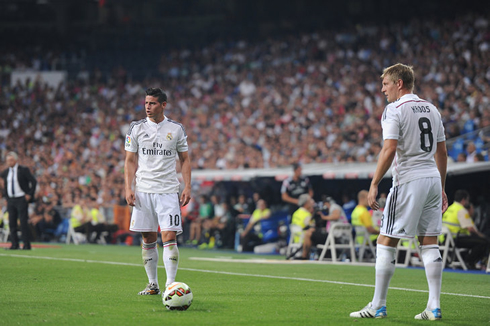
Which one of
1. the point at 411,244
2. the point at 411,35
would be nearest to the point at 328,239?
the point at 411,244

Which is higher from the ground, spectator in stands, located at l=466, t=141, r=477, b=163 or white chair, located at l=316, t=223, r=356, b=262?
spectator in stands, located at l=466, t=141, r=477, b=163

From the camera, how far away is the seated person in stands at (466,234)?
594 inches

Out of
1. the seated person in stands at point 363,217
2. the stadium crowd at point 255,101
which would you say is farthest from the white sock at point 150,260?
the stadium crowd at point 255,101

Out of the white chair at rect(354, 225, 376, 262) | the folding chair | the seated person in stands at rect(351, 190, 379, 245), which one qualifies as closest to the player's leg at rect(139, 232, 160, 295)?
the seated person in stands at rect(351, 190, 379, 245)

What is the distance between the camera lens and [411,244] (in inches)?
634

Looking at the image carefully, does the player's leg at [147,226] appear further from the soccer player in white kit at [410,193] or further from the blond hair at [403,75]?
the blond hair at [403,75]

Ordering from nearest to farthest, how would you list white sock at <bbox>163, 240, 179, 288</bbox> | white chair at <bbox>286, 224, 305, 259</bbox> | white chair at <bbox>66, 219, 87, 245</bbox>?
1. white sock at <bbox>163, 240, 179, 288</bbox>
2. white chair at <bbox>286, 224, 305, 259</bbox>
3. white chair at <bbox>66, 219, 87, 245</bbox>

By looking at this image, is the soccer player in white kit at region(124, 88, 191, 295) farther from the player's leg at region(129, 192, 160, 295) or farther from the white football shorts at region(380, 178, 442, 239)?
the white football shorts at region(380, 178, 442, 239)

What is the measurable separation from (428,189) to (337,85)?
2284 centimetres

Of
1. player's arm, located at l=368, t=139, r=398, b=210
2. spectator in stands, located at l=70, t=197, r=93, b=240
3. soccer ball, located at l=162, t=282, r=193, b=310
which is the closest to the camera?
player's arm, located at l=368, t=139, r=398, b=210

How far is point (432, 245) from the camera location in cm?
666

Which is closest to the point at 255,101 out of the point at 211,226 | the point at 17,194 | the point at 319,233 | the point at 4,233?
the point at 211,226

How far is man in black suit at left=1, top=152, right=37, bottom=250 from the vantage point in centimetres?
1708

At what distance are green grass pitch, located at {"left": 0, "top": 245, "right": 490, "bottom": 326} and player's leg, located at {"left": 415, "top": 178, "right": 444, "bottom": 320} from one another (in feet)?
0.62
